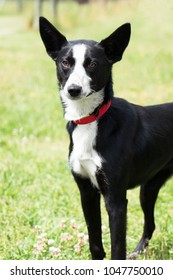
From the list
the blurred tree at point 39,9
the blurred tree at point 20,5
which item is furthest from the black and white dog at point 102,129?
the blurred tree at point 20,5

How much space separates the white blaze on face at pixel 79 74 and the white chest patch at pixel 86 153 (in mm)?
348

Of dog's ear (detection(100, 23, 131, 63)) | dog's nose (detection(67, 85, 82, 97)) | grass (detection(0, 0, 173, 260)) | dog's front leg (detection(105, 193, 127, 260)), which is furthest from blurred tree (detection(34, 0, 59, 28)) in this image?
dog's nose (detection(67, 85, 82, 97))

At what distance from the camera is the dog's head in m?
3.73

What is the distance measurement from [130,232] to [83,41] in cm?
199

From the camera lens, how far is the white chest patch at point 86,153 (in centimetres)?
398

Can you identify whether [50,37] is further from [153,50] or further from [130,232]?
[153,50]

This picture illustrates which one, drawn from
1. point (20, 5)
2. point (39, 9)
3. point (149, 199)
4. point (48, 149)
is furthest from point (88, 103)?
point (20, 5)

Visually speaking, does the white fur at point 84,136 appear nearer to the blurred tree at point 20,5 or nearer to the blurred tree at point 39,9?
the blurred tree at point 39,9

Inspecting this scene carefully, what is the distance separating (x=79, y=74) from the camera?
12.3 feet

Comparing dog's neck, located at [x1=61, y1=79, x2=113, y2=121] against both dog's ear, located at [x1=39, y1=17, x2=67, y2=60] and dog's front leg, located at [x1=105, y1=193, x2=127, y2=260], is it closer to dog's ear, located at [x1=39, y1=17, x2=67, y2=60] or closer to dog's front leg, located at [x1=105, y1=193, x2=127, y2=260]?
dog's ear, located at [x1=39, y1=17, x2=67, y2=60]

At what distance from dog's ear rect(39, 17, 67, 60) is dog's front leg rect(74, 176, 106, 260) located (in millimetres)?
859

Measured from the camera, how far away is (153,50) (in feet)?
49.6

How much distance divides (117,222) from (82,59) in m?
1.05

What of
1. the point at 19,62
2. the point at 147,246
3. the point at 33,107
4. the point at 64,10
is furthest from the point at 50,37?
the point at 64,10
